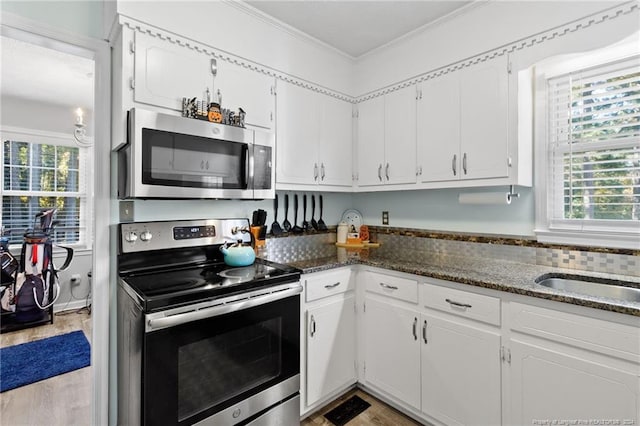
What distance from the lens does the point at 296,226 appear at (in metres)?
2.46

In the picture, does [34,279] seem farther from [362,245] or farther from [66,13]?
[362,245]

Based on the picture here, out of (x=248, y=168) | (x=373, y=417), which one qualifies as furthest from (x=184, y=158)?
(x=373, y=417)

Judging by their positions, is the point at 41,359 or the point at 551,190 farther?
the point at 41,359

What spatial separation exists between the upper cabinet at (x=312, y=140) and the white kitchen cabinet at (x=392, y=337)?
2.58 ft

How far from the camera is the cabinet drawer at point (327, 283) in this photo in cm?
187

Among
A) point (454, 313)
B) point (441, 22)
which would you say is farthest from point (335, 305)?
point (441, 22)

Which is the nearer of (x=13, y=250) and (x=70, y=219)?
(x=13, y=250)

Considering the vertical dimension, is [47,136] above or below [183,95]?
above

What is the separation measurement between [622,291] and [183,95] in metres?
2.40

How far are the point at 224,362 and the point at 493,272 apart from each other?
1.46 meters

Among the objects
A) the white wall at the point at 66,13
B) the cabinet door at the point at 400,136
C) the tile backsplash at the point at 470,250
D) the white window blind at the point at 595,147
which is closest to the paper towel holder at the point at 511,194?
the white window blind at the point at 595,147

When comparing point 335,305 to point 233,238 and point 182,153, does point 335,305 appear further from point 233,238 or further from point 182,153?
point 182,153

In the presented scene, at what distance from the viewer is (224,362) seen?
4.66ft

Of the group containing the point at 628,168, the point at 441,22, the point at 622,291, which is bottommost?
the point at 622,291
